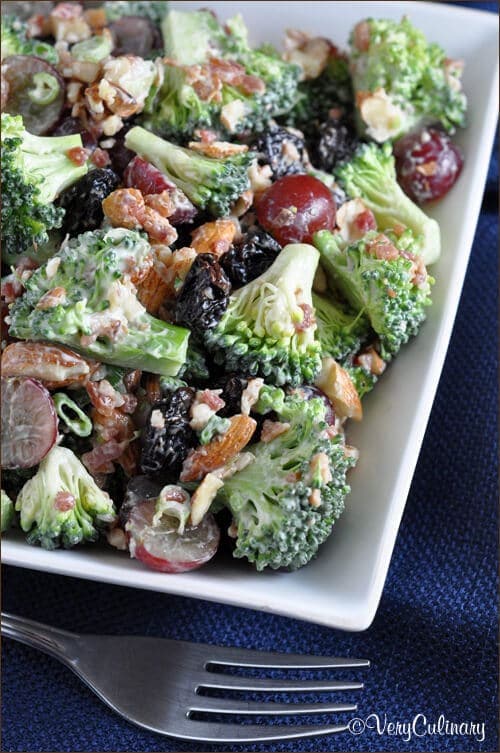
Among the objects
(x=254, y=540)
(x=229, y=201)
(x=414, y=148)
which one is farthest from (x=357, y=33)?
(x=254, y=540)

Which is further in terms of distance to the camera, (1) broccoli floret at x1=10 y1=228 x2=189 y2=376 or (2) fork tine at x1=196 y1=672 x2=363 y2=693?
(2) fork tine at x1=196 y1=672 x2=363 y2=693

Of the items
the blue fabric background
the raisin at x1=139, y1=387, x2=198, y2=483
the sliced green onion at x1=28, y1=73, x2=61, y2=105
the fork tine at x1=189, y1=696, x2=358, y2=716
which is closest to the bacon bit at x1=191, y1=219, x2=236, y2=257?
the raisin at x1=139, y1=387, x2=198, y2=483

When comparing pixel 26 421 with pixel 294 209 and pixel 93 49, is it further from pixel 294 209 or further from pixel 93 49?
pixel 93 49

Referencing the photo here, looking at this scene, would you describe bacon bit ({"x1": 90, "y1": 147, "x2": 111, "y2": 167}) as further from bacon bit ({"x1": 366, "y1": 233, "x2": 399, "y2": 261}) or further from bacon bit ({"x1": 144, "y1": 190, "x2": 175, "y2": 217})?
bacon bit ({"x1": 366, "y1": 233, "x2": 399, "y2": 261})

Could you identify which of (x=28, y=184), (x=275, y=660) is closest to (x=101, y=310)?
(x=28, y=184)

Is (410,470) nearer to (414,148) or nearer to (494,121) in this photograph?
(414,148)

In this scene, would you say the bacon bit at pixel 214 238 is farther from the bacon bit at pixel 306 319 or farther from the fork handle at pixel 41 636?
the fork handle at pixel 41 636
